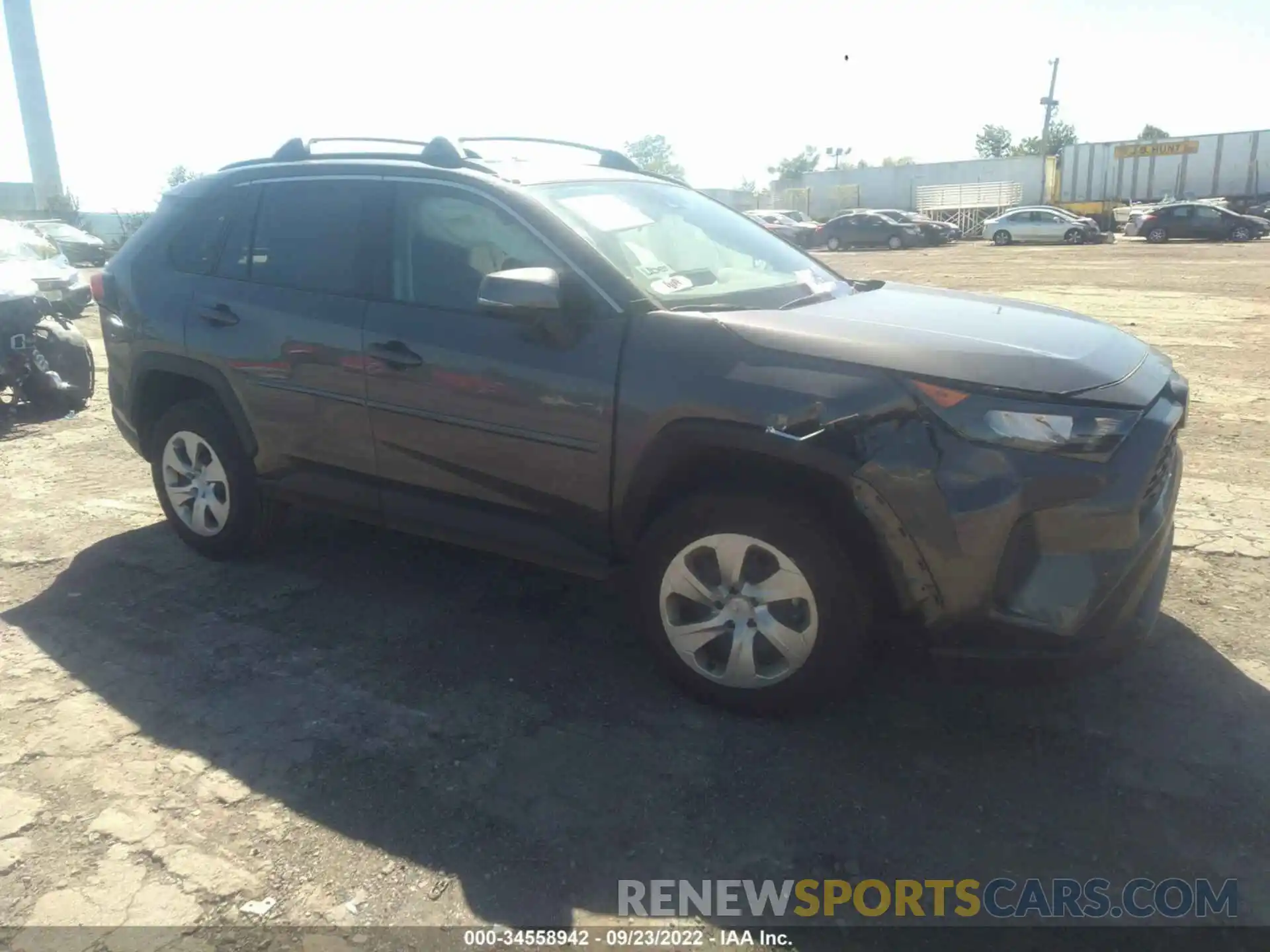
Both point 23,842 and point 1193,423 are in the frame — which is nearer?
point 23,842

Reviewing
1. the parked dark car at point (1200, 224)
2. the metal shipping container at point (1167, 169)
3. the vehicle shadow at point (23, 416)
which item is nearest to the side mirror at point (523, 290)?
the vehicle shadow at point (23, 416)

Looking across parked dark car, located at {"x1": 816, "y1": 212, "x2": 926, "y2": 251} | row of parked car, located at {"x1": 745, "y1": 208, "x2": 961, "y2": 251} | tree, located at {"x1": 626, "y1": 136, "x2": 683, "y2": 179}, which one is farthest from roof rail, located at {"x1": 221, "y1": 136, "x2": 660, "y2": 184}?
tree, located at {"x1": 626, "y1": 136, "x2": 683, "y2": 179}

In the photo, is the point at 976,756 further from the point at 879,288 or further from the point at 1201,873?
the point at 879,288

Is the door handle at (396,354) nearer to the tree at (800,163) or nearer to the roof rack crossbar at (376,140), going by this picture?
the roof rack crossbar at (376,140)

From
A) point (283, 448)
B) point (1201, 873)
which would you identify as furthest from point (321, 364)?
point (1201, 873)

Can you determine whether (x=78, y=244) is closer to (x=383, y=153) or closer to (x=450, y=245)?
(x=383, y=153)

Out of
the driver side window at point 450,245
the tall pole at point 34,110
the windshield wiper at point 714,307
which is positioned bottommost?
the windshield wiper at point 714,307

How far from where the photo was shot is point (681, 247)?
12.4 feet

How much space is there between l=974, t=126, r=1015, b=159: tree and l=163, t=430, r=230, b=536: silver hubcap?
367 feet

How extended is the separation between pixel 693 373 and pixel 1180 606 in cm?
241

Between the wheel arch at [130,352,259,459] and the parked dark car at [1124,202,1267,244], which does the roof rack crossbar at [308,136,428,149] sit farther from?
the parked dark car at [1124,202,1267,244]

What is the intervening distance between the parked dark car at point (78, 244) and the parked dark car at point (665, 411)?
95.1ft

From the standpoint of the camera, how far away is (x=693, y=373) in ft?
10.2

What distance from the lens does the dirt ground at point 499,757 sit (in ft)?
8.38
